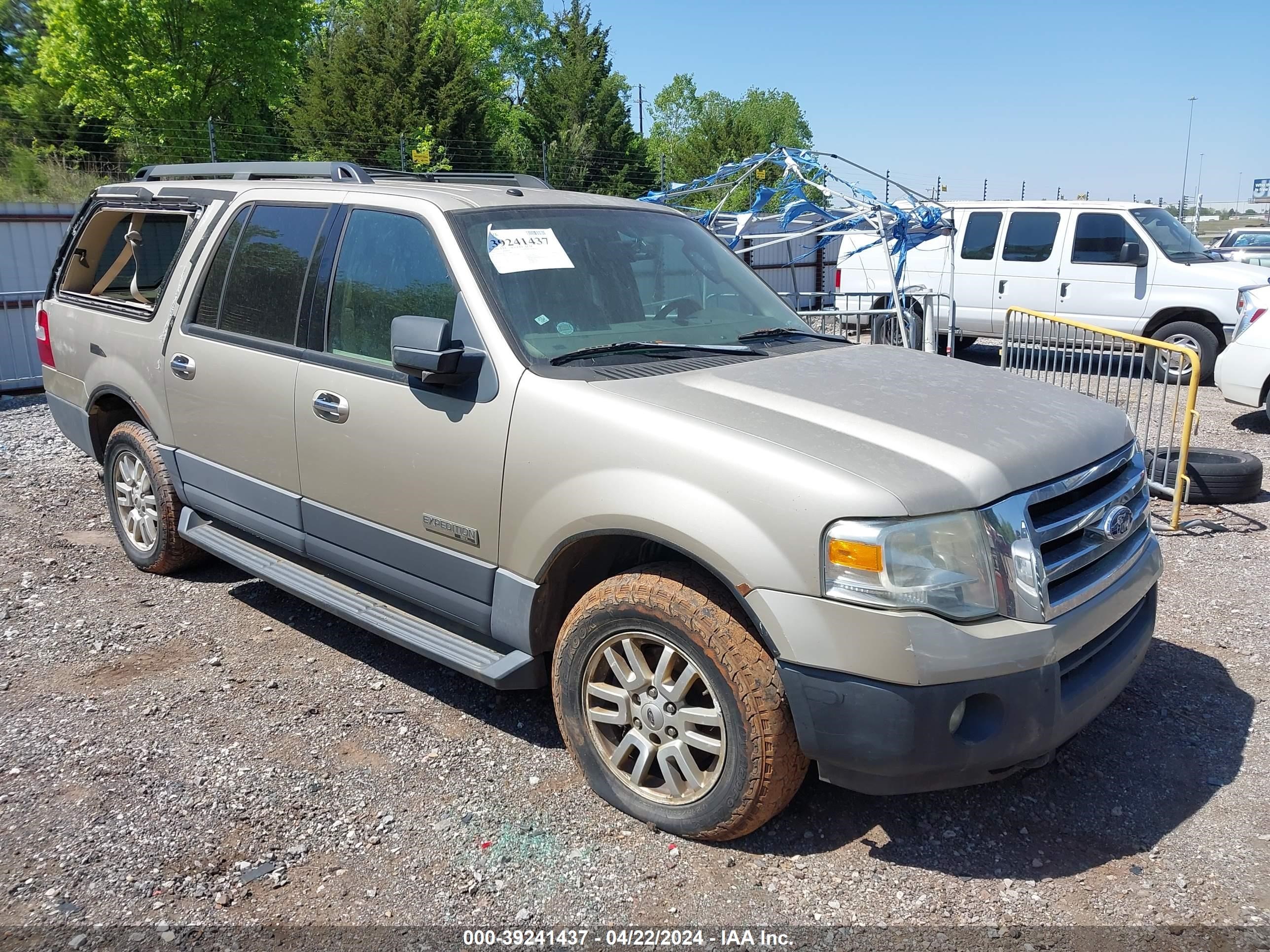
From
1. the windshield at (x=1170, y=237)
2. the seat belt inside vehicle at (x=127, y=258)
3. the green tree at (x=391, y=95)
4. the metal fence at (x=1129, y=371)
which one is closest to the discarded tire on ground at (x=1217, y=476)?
the metal fence at (x=1129, y=371)

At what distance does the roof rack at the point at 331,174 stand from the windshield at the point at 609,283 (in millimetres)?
747

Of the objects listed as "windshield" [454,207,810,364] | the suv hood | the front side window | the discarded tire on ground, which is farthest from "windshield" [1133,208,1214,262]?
the suv hood

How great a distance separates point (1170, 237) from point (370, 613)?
1236 centimetres

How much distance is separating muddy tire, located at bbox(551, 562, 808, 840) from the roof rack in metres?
2.44

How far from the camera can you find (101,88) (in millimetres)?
34656

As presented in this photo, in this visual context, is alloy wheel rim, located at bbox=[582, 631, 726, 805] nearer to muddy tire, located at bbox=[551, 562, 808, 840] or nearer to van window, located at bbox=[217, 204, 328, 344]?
muddy tire, located at bbox=[551, 562, 808, 840]

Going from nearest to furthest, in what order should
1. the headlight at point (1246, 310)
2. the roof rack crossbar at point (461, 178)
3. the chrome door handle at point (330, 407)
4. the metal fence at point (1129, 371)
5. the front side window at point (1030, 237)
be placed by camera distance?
1. the chrome door handle at point (330, 407)
2. the roof rack crossbar at point (461, 178)
3. the metal fence at point (1129, 371)
4. the headlight at point (1246, 310)
5. the front side window at point (1030, 237)

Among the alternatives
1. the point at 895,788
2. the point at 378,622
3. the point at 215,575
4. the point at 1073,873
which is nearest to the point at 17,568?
the point at 215,575

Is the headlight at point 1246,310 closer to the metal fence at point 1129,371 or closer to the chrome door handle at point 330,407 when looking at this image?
the metal fence at point 1129,371

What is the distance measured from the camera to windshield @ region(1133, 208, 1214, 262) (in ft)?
40.7

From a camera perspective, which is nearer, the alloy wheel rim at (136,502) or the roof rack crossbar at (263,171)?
the roof rack crossbar at (263,171)

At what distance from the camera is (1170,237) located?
12664 millimetres

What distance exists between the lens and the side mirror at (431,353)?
3.29 m

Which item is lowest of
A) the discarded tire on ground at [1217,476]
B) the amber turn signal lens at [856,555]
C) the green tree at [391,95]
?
the discarded tire on ground at [1217,476]
